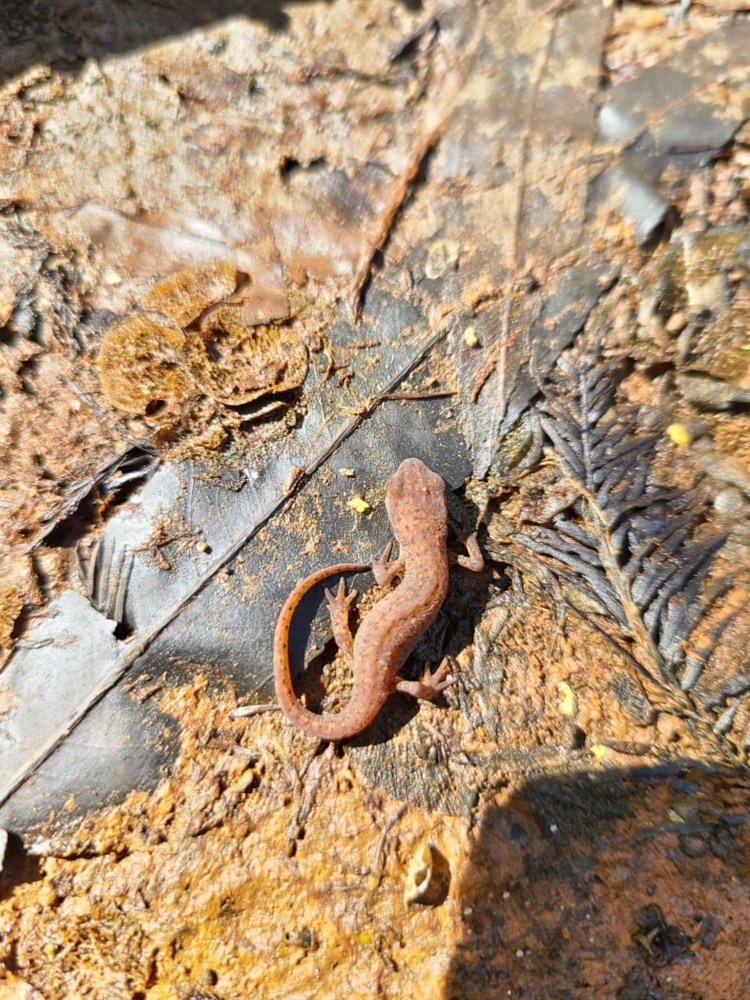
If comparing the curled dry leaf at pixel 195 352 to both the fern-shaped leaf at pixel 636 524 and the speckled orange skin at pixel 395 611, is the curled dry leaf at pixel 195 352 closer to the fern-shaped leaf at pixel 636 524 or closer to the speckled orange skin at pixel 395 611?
the speckled orange skin at pixel 395 611

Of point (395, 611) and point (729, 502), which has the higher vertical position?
point (729, 502)

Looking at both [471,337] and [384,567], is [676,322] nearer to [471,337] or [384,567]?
[471,337]

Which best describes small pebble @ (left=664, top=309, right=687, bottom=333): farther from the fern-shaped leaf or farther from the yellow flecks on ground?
the yellow flecks on ground

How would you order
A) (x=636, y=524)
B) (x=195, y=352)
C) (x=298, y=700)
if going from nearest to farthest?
(x=636, y=524)
(x=195, y=352)
(x=298, y=700)

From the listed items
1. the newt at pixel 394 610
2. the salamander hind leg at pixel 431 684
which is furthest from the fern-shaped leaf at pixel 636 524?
the salamander hind leg at pixel 431 684

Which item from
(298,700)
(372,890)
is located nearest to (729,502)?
(298,700)

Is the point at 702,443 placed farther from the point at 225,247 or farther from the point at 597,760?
the point at 225,247

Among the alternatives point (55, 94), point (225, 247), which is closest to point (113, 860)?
point (225, 247)
